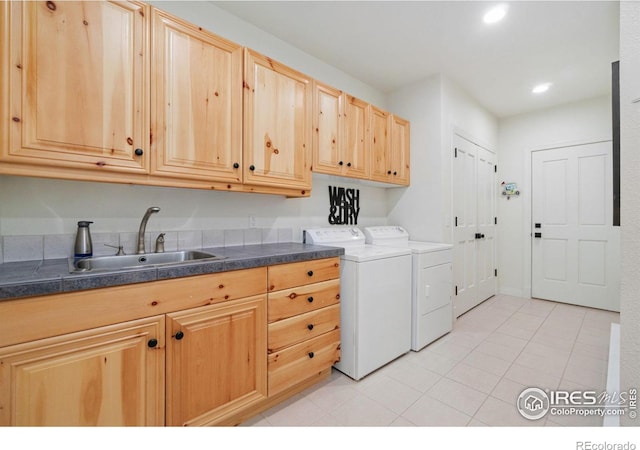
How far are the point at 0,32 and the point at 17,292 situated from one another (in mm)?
1022

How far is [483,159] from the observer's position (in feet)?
12.2

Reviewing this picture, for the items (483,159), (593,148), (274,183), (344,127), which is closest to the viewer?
(274,183)

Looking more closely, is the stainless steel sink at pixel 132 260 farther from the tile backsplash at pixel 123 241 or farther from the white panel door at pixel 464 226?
the white panel door at pixel 464 226

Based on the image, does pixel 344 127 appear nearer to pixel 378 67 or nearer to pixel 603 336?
pixel 378 67

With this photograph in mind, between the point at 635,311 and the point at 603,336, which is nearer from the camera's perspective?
the point at 635,311

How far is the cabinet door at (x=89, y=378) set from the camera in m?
0.97

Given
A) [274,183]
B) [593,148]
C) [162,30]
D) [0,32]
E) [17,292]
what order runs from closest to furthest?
[17,292]
[0,32]
[162,30]
[274,183]
[593,148]

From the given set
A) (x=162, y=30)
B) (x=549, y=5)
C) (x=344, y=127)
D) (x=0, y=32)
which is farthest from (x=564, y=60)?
(x=0, y=32)

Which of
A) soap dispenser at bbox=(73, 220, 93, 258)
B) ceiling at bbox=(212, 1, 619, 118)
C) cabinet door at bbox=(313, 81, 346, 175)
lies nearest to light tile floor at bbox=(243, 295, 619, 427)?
soap dispenser at bbox=(73, 220, 93, 258)

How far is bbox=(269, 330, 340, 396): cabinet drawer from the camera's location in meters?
1.63

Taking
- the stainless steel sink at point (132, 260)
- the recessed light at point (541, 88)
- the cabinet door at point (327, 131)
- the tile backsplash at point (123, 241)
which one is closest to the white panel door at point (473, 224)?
the recessed light at point (541, 88)

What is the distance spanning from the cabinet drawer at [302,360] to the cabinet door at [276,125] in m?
1.09

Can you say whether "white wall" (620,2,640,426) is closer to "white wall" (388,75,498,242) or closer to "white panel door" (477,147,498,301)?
"white wall" (388,75,498,242)
